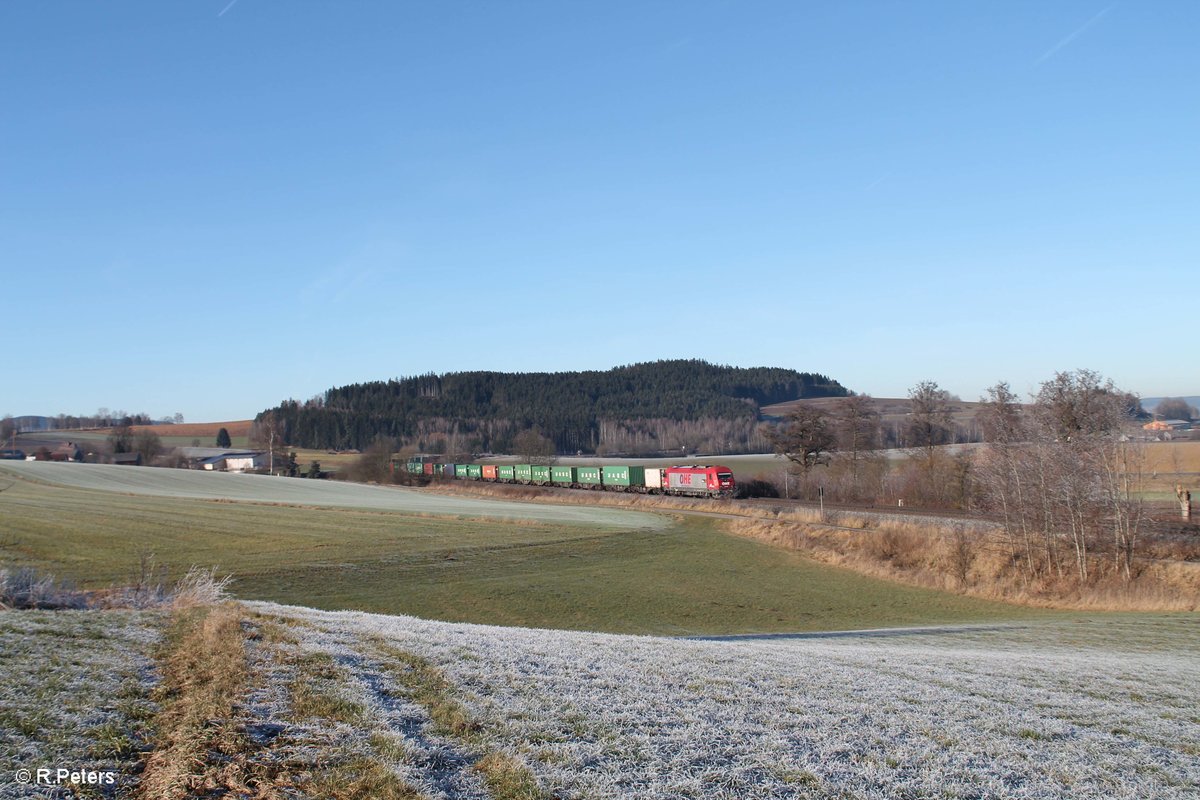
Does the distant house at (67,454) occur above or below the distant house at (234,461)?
above

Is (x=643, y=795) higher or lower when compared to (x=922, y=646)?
higher

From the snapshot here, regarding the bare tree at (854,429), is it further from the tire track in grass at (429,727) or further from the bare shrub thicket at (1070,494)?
the tire track in grass at (429,727)

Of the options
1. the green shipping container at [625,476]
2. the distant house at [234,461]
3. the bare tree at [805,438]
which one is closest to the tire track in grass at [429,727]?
the bare tree at [805,438]

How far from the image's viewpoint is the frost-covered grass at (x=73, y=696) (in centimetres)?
611

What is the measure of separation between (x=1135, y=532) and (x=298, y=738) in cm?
3546

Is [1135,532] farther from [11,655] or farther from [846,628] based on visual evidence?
[11,655]

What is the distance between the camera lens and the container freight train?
6812cm

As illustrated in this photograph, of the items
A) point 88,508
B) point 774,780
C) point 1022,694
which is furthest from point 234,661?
point 88,508

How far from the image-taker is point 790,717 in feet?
26.9

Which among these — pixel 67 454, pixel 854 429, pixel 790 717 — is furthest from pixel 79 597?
pixel 67 454

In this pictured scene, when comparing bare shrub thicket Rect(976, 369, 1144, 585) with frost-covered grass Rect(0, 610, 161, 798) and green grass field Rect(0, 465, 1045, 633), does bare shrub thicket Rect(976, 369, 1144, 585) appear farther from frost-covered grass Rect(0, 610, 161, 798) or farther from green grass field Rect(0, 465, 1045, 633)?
frost-covered grass Rect(0, 610, 161, 798)

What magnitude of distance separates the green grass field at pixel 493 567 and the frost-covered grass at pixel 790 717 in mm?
11647

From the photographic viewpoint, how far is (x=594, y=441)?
178 m

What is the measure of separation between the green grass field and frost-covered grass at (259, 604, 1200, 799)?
11647 mm
